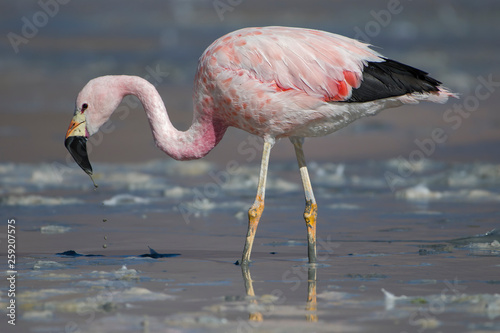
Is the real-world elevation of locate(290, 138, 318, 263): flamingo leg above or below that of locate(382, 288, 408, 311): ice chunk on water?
above

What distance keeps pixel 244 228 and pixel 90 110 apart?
1.80 meters

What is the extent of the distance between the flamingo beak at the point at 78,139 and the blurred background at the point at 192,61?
101 inches

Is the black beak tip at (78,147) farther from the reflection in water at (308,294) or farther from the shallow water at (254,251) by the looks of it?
the reflection in water at (308,294)

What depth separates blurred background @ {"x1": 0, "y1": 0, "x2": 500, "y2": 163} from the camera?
13195 millimetres

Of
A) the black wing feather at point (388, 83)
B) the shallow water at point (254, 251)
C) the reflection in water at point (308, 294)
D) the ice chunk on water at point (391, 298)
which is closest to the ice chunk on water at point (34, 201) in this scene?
the shallow water at point (254, 251)

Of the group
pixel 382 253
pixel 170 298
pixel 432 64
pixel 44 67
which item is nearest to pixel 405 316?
pixel 170 298

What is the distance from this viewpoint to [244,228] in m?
8.03

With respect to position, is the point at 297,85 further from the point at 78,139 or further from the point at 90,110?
the point at 78,139

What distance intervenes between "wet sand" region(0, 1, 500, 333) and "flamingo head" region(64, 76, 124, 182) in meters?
0.84

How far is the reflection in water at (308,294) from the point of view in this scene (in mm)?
4969

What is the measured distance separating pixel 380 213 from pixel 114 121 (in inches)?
325

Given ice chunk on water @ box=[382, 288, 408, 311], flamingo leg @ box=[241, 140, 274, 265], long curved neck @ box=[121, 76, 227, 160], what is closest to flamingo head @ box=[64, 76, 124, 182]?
long curved neck @ box=[121, 76, 227, 160]

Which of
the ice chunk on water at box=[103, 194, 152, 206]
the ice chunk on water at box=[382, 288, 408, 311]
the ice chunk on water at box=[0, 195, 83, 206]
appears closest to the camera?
the ice chunk on water at box=[382, 288, 408, 311]

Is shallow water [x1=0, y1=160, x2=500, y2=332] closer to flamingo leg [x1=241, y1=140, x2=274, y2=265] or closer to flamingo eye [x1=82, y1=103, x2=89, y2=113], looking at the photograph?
flamingo leg [x1=241, y1=140, x2=274, y2=265]
